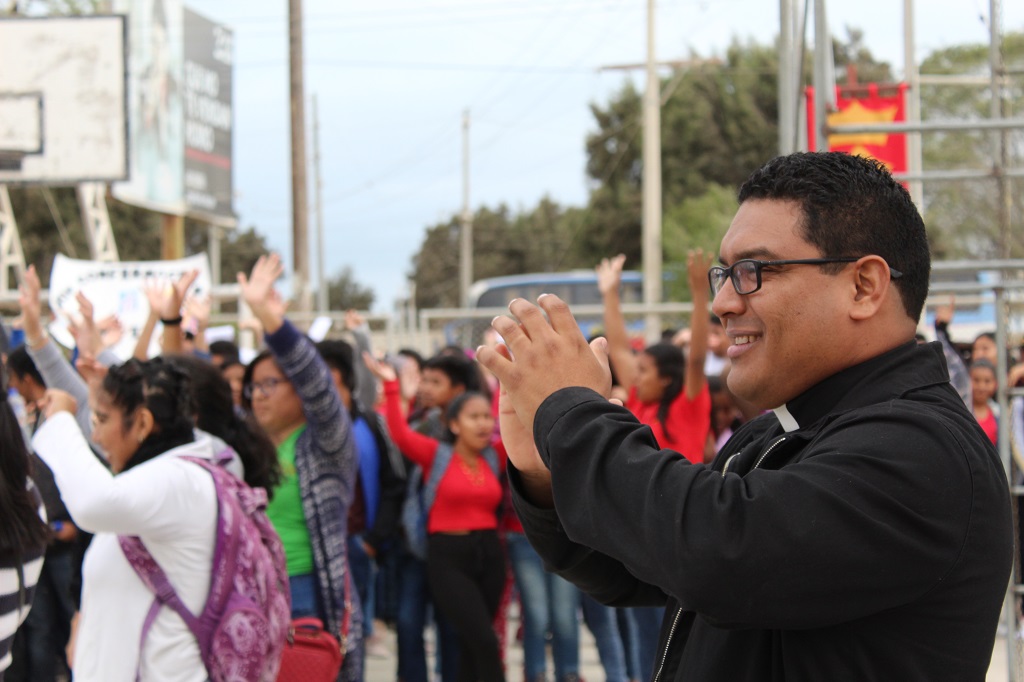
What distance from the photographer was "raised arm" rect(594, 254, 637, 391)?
555cm

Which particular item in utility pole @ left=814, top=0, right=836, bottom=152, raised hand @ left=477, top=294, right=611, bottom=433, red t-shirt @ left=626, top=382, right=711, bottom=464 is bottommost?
red t-shirt @ left=626, top=382, right=711, bottom=464

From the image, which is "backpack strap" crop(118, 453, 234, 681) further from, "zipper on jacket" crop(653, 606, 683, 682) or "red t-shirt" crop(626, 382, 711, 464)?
"red t-shirt" crop(626, 382, 711, 464)

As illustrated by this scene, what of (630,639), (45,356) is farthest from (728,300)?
(630,639)

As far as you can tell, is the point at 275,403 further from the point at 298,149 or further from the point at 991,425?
the point at 298,149

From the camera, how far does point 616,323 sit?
19.0 ft

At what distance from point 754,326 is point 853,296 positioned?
0.15m

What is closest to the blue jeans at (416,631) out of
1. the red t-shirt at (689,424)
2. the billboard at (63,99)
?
the red t-shirt at (689,424)

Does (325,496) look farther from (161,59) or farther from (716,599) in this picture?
(161,59)

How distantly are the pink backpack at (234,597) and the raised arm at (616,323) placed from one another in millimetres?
2097

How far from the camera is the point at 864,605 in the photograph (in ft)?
5.01

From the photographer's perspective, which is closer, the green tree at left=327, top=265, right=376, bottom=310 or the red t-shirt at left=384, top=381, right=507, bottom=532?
the red t-shirt at left=384, top=381, right=507, bottom=532

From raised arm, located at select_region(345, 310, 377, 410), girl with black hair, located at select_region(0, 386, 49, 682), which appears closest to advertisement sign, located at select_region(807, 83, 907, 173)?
raised arm, located at select_region(345, 310, 377, 410)

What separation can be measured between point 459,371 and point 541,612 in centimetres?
148

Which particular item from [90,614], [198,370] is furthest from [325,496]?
[90,614]
